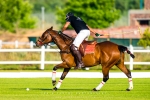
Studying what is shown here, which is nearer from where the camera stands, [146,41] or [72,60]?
[72,60]

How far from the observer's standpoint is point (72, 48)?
2195 cm

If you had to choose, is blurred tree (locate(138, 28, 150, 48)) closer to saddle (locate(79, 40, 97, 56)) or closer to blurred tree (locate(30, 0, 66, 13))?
saddle (locate(79, 40, 97, 56))

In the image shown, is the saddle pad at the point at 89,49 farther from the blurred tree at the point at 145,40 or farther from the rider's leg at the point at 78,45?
the blurred tree at the point at 145,40

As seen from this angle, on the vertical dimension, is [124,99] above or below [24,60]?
above

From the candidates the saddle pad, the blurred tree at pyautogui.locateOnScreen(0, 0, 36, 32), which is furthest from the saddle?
the blurred tree at pyautogui.locateOnScreen(0, 0, 36, 32)

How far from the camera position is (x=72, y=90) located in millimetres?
21812

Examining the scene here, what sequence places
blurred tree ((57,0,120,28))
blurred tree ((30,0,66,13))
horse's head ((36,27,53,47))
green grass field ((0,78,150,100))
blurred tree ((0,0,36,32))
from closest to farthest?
green grass field ((0,78,150,100)) → horse's head ((36,27,53,47)) → blurred tree ((0,0,36,32)) → blurred tree ((57,0,120,28)) → blurred tree ((30,0,66,13))

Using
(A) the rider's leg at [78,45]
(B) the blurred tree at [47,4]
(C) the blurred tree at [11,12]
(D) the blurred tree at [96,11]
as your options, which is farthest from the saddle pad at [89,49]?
(B) the blurred tree at [47,4]

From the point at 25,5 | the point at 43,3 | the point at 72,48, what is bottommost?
the point at 43,3

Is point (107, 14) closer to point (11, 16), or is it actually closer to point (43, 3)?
point (11, 16)

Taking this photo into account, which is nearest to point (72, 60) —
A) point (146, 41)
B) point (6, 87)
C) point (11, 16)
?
point (6, 87)

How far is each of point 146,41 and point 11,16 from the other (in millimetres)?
34008

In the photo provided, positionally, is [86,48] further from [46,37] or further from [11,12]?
[11,12]

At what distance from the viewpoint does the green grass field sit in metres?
19.1
